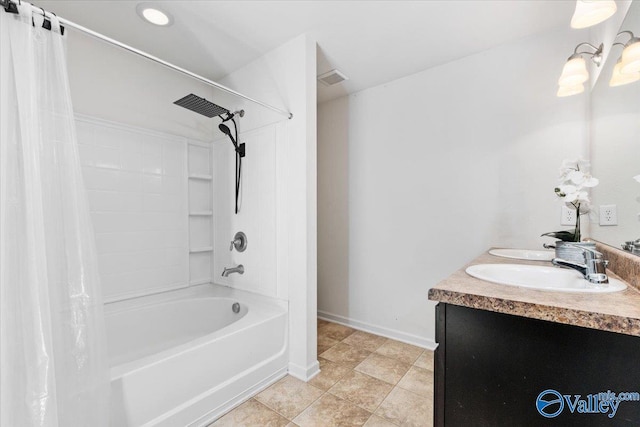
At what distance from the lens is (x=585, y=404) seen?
27.6 inches

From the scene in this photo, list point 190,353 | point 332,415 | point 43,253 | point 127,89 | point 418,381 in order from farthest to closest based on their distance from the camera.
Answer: point 127,89 < point 418,381 < point 332,415 < point 190,353 < point 43,253

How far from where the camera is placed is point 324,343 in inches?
94.7

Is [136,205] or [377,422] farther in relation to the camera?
[136,205]

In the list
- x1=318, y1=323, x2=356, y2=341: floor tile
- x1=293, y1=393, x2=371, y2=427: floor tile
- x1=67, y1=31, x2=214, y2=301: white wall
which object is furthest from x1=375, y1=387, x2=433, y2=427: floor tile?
x1=67, y1=31, x2=214, y2=301: white wall

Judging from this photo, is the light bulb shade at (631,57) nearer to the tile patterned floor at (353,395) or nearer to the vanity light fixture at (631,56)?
the vanity light fixture at (631,56)

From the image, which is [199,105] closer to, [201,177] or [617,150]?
[201,177]

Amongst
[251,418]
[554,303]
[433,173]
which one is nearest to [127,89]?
[251,418]

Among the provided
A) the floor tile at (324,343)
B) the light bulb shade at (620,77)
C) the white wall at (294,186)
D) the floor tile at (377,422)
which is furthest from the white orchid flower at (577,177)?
the floor tile at (324,343)

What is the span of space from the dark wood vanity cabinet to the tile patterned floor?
0.81 metres

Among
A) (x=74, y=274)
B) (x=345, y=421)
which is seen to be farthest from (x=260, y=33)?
(x=345, y=421)

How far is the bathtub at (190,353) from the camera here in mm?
1234

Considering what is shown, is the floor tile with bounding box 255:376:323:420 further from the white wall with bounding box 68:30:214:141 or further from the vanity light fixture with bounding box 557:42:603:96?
the vanity light fixture with bounding box 557:42:603:96

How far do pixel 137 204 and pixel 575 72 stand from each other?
9.71 feet

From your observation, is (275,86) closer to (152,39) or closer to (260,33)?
(260,33)
